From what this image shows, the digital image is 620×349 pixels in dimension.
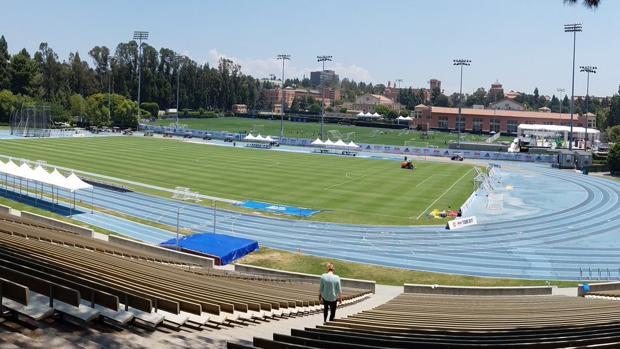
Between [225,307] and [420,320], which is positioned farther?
[420,320]

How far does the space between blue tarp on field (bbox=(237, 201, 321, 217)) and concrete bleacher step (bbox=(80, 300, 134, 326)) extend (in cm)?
3001

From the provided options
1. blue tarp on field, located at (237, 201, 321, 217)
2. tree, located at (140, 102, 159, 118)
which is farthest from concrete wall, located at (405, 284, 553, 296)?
tree, located at (140, 102, 159, 118)

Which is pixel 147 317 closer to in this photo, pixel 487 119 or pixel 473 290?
pixel 473 290

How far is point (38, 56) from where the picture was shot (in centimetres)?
14600

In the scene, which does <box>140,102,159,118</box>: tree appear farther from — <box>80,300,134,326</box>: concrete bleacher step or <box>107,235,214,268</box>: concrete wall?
<box>80,300,134,326</box>: concrete bleacher step

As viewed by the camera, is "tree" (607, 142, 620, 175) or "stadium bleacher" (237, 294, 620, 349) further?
"tree" (607, 142, 620, 175)

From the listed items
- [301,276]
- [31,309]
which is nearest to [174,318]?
[31,309]

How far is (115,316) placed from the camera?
712 centimetres

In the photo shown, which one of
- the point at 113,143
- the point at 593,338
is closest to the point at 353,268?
the point at 593,338

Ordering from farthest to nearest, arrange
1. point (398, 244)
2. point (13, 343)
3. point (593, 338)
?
point (398, 244)
point (593, 338)
point (13, 343)

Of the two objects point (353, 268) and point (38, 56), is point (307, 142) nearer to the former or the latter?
point (353, 268)

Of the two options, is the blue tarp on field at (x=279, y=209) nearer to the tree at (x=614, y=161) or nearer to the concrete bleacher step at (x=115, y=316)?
the concrete bleacher step at (x=115, y=316)

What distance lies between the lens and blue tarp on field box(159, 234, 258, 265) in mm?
25953

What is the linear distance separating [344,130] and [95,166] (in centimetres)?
8440
